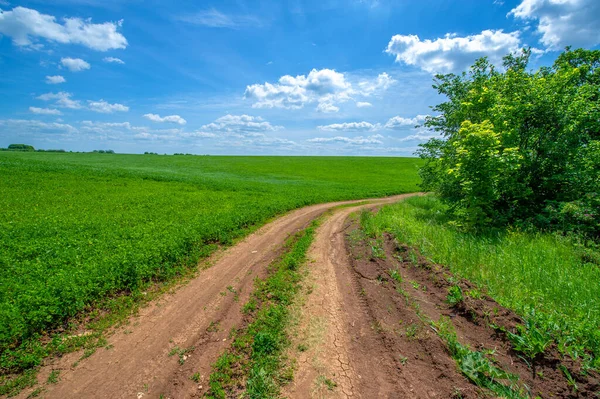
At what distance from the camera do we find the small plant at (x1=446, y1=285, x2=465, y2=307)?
603 cm

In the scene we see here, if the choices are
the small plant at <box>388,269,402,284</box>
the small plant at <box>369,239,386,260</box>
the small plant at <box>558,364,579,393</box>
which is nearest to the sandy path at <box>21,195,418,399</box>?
the small plant at <box>388,269,402,284</box>

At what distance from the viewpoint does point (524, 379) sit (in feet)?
13.2

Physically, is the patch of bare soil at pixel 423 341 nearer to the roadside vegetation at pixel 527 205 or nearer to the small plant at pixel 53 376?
the roadside vegetation at pixel 527 205

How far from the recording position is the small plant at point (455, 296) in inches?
237

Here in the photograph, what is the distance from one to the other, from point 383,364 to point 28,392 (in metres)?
5.93

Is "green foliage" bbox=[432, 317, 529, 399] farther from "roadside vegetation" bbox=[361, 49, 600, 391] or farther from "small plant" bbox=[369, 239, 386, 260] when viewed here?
"small plant" bbox=[369, 239, 386, 260]

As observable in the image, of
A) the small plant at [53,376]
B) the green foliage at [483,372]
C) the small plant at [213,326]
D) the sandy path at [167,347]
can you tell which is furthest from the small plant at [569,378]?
the small plant at [53,376]

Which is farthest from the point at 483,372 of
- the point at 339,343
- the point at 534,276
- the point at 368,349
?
the point at 534,276

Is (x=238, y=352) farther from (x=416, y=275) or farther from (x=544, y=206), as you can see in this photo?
(x=544, y=206)

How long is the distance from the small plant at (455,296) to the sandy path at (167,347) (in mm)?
2766

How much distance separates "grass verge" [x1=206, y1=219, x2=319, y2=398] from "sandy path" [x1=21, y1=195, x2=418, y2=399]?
0.28 m

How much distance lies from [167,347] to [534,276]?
9.08 meters

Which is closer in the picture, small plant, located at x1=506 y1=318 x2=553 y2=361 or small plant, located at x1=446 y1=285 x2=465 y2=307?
small plant, located at x1=506 y1=318 x2=553 y2=361

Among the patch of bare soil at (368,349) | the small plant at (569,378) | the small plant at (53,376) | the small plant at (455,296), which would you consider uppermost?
the small plant at (455,296)
